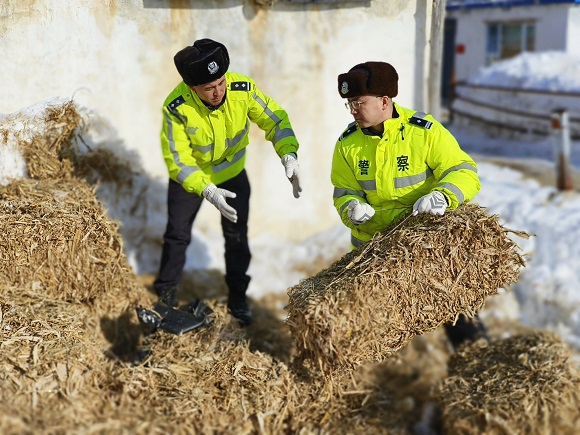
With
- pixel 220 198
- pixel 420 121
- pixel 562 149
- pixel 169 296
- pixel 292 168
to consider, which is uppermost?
pixel 420 121

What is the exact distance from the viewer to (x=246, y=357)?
388 cm

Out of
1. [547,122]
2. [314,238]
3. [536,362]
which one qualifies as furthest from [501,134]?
[536,362]

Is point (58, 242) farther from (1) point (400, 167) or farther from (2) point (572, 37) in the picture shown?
(2) point (572, 37)

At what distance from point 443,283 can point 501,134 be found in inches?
366

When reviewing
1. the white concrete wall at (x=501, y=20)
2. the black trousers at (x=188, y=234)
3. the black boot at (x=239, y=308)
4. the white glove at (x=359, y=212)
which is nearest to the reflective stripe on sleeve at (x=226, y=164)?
the black trousers at (x=188, y=234)

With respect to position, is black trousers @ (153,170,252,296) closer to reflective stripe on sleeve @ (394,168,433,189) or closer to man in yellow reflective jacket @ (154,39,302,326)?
man in yellow reflective jacket @ (154,39,302,326)

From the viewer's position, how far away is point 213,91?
3.91 meters

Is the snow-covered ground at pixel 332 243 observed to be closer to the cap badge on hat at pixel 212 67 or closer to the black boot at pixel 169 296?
the black boot at pixel 169 296

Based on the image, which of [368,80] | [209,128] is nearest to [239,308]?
[209,128]

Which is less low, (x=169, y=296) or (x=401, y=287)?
(x=401, y=287)

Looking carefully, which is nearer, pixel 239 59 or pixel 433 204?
pixel 433 204

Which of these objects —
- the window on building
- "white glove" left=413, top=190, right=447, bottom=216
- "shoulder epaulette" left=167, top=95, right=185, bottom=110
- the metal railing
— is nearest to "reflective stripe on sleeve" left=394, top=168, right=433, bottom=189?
"white glove" left=413, top=190, right=447, bottom=216

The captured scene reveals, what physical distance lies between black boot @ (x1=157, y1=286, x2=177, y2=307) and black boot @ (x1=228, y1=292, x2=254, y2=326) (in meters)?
0.48

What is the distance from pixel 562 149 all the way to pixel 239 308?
184 inches
